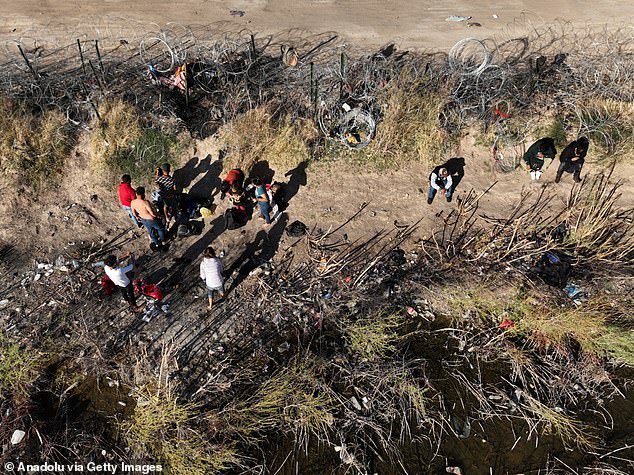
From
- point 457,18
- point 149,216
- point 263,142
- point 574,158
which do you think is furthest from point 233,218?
point 457,18

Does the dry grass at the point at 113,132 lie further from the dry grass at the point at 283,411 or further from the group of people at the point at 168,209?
the dry grass at the point at 283,411

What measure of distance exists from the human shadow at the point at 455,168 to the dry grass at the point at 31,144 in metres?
7.90

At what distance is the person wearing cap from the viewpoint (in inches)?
314

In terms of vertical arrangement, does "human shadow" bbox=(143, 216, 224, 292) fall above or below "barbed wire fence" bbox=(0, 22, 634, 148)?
below

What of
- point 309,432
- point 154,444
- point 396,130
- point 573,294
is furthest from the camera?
point 396,130

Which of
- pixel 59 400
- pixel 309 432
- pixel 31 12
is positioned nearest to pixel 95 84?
pixel 31 12

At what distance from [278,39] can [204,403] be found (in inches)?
347

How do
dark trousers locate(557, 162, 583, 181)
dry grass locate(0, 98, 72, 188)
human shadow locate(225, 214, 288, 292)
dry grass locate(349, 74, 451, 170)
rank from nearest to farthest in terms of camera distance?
1. human shadow locate(225, 214, 288, 292)
2. dry grass locate(0, 98, 72, 188)
3. dark trousers locate(557, 162, 583, 181)
4. dry grass locate(349, 74, 451, 170)

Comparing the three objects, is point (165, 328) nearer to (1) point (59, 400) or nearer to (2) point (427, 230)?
(1) point (59, 400)

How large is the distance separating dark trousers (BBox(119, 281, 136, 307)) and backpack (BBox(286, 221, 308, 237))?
2879 mm

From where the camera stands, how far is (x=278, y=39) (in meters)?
10.8

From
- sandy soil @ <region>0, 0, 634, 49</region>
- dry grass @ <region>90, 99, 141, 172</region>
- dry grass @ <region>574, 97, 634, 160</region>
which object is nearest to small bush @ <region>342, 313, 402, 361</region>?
dry grass @ <region>90, 99, 141, 172</region>

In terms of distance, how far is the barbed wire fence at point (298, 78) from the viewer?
9023mm

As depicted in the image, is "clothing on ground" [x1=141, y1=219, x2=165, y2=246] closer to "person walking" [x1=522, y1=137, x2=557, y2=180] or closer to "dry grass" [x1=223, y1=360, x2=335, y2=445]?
"dry grass" [x1=223, y1=360, x2=335, y2=445]
